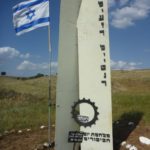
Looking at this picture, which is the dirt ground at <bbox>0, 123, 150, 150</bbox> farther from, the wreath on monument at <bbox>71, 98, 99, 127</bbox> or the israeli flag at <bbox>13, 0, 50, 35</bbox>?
the israeli flag at <bbox>13, 0, 50, 35</bbox>

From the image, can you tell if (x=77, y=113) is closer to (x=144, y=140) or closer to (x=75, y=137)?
(x=75, y=137)

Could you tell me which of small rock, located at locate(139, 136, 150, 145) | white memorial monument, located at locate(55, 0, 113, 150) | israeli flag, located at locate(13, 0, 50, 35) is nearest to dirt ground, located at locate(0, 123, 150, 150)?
small rock, located at locate(139, 136, 150, 145)

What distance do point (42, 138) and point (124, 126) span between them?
3.07 meters

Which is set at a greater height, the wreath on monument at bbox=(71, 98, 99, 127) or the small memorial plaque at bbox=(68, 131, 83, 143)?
the wreath on monument at bbox=(71, 98, 99, 127)

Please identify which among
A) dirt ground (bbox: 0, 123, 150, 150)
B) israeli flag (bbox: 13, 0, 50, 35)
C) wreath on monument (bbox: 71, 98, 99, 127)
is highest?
israeli flag (bbox: 13, 0, 50, 35)

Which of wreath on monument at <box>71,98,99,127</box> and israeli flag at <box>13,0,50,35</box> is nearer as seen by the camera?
wreath on monument at <box>71,98,99,127</box>

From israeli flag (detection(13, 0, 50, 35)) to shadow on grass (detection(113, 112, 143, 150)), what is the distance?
4.05 m

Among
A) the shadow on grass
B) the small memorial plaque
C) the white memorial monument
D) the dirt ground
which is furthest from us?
the shadow on grass

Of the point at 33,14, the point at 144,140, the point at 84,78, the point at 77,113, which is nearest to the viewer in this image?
the point at 84,78

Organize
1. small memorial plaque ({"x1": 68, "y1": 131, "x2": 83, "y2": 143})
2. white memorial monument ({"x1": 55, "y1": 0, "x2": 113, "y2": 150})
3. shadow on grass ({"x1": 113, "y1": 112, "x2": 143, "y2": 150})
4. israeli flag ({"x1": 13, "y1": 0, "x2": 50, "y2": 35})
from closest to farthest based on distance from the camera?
white memorial monument ({"x1": 55, "y1": 0, "x2": 113, "y2": 150})
small memorial plaque ({"x1": 68, "y1": 131, "x2": 83, "y2": 143})
israeli flag ({"x1": 13, "y1": 0, "x2": 50, "y2": 35})
shadow on grass ({"x1": 113, "y1": 112, "x2": 143, "y2": 150})

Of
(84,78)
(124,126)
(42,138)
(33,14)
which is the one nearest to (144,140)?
(124,126)

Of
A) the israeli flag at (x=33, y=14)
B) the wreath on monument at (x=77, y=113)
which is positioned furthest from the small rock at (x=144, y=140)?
the israeli flag at (x=33, y=14)

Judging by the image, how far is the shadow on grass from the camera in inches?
462

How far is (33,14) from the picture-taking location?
A: 11.1 metres
